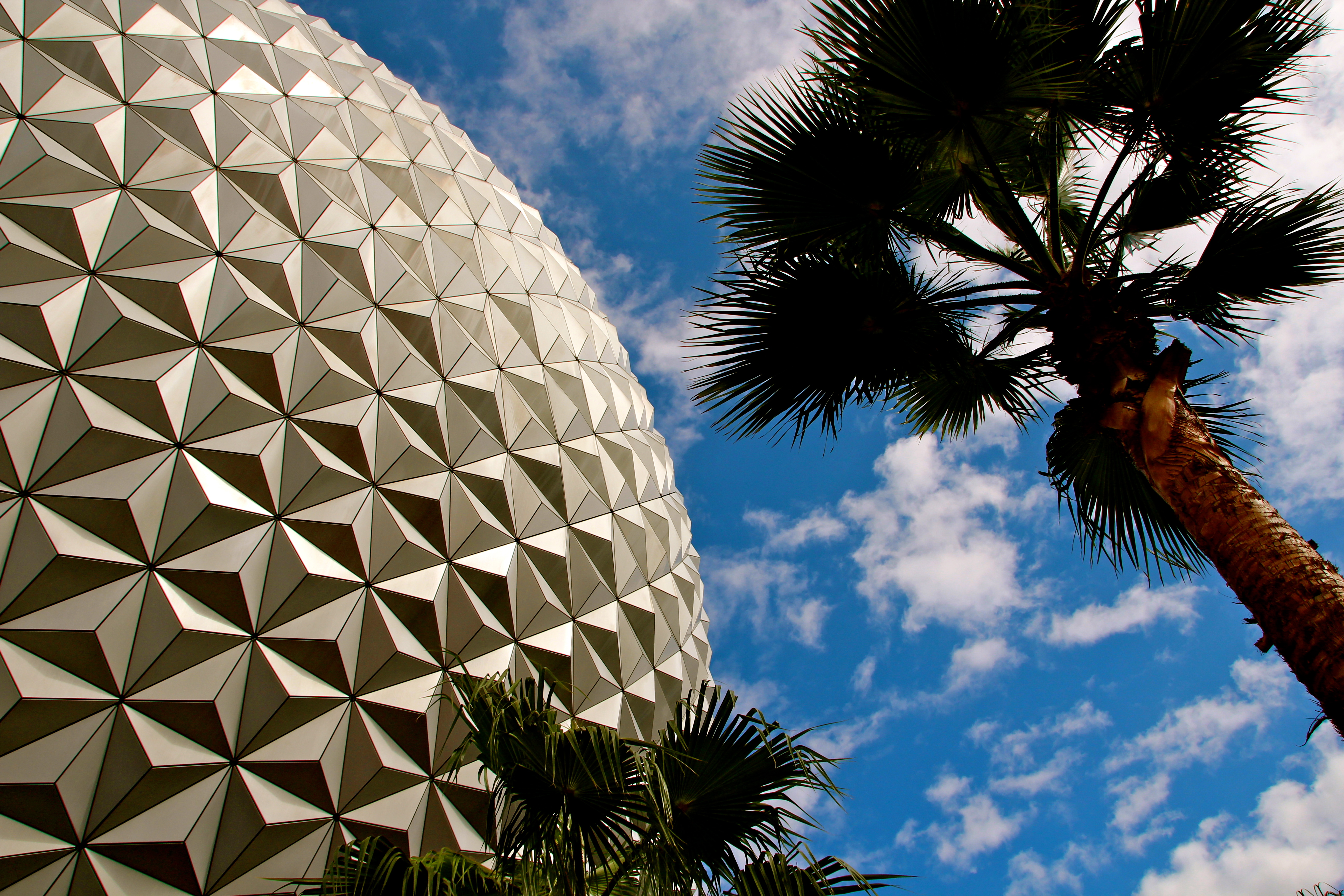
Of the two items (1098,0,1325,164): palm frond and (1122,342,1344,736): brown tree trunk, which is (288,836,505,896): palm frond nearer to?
(1122,342,1344,736): brown tree trunk

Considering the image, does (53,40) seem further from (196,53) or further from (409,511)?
(409,511)

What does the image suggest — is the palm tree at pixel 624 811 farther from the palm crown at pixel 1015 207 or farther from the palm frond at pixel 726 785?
the palm crown at pixel 1015 207

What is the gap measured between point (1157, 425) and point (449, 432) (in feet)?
20.1

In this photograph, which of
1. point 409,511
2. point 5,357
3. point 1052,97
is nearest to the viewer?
point 1052,97

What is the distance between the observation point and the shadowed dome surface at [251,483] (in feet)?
17.8

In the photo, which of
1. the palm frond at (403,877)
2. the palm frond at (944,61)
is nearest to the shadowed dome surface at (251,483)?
the palm frond at (403,877)

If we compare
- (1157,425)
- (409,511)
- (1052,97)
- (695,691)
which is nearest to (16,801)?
(409,511)

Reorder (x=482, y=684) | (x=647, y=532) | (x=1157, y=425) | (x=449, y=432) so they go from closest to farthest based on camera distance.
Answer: (x=1157, y=425), (x=482, y=684), (x=449, y=432), (x=647, y=532)

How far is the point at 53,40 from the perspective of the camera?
7133 mm

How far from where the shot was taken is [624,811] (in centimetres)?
447

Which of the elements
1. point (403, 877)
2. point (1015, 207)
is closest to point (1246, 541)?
point (1015, 207)

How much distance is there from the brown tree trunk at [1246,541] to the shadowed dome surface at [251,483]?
566 centimetres

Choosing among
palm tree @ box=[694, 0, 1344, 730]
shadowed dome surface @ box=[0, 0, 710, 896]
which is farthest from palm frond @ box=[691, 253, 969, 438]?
shadowed dome surface @ box=[0, 0, 710, 896]

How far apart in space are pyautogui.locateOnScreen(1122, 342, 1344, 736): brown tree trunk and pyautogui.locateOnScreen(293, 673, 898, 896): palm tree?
2479 millimetres
